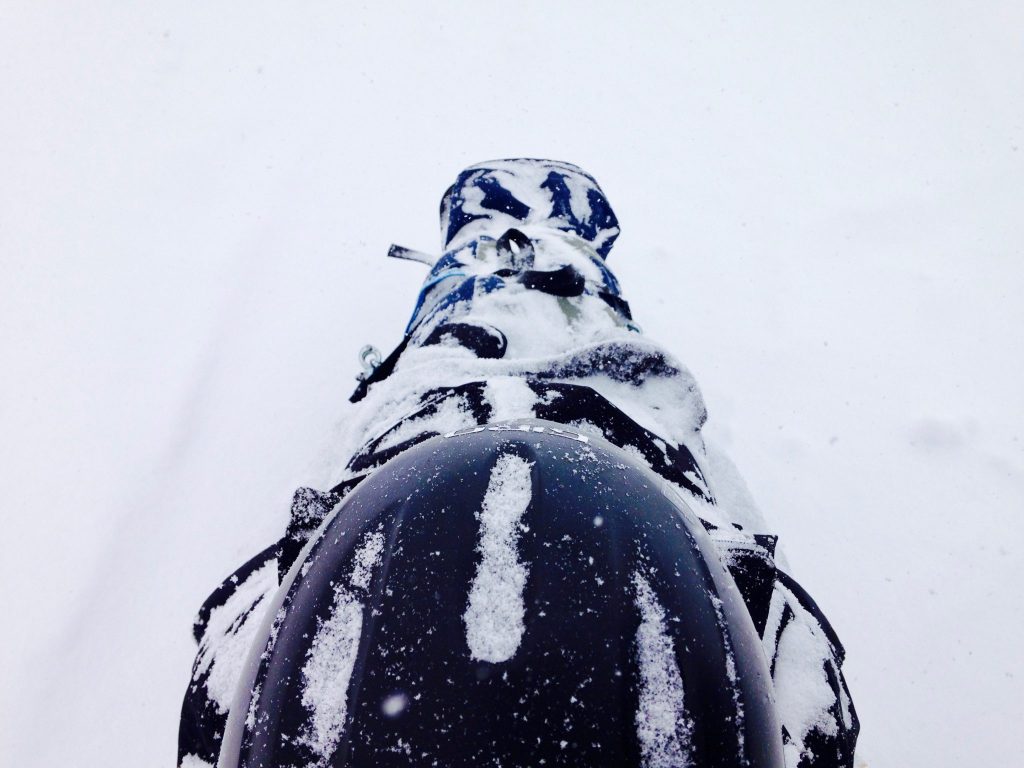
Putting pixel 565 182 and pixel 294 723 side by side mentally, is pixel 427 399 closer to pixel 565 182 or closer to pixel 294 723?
pixel 294 723

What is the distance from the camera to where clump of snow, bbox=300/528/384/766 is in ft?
1.53

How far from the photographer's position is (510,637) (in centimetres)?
46

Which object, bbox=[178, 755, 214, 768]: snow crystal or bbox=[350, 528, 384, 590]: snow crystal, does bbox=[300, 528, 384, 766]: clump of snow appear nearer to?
bbox=[350, 528, 384, 590]: snow crystal

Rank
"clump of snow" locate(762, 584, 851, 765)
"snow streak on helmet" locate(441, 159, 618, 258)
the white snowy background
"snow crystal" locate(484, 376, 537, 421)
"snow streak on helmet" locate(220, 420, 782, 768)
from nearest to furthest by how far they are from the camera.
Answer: "snow streak on helmet" locate(220, 420, 782, 768) < "clump of snow" locate(762, 584, 851, 765) < "snow crystal" locate(484, 376, 537, 421) < the white snowy background < "snow streak on helmet" locate(441, 159, 618, 258)

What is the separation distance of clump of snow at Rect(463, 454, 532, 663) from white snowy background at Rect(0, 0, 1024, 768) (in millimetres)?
795

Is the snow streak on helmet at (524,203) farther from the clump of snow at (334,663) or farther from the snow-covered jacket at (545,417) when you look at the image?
the clump of snow at (334,663)

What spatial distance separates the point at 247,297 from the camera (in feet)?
6.22

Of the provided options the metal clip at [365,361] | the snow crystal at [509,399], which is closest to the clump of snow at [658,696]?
the snow crystal at [509,399]

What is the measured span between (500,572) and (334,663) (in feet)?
0.50

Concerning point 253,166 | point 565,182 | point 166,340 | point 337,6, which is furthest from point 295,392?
point 337,6

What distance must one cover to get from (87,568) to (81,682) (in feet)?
0.78

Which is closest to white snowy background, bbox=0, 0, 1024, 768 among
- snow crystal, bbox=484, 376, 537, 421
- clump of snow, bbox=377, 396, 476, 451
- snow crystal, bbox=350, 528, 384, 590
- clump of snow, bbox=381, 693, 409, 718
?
clump of snow, bbox=377, 396, 476, 451

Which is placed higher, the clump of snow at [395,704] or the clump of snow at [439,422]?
the clump of snow at [439,422]

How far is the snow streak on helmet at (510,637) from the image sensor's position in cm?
44
